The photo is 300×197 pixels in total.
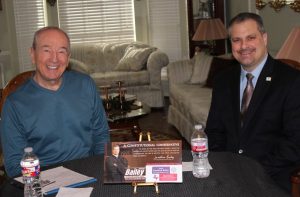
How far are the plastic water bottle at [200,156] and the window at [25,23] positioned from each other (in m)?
6.08

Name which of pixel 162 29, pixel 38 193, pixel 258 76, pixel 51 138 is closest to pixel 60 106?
pixel 51 138

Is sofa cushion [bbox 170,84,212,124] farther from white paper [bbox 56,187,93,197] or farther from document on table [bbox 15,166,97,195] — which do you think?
white paper [bbox 56,187,93,197]

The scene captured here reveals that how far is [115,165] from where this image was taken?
1729 millimetres

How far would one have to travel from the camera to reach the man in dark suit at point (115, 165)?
5.61 ft

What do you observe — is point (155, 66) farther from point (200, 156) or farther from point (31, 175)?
point (31, 175)

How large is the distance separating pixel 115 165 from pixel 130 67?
17.1 feet

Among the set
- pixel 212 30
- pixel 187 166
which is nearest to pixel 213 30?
pixel 212 30

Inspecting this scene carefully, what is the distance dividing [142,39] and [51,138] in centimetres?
572

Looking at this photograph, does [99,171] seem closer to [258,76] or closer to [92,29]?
[258,76]

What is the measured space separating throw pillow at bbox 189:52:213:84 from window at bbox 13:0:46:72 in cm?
310

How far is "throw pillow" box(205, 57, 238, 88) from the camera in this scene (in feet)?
16.5

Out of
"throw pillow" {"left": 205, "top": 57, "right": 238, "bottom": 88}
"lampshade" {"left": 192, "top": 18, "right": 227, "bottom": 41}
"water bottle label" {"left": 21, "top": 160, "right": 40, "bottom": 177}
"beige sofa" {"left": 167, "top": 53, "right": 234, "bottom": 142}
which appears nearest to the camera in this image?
"water bottle label" {"left": 21, "top": 160, "right": 40, "bottom": 177}

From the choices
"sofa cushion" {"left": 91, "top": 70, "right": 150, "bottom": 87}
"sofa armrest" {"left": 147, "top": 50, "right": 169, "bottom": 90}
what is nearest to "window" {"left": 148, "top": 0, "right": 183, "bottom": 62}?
"sofa armrest" {"left": 147, "top": 50, "right": 169, "bottom": 90}

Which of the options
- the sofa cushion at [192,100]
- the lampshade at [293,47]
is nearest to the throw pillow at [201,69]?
the sofa cushion at [192,100]
